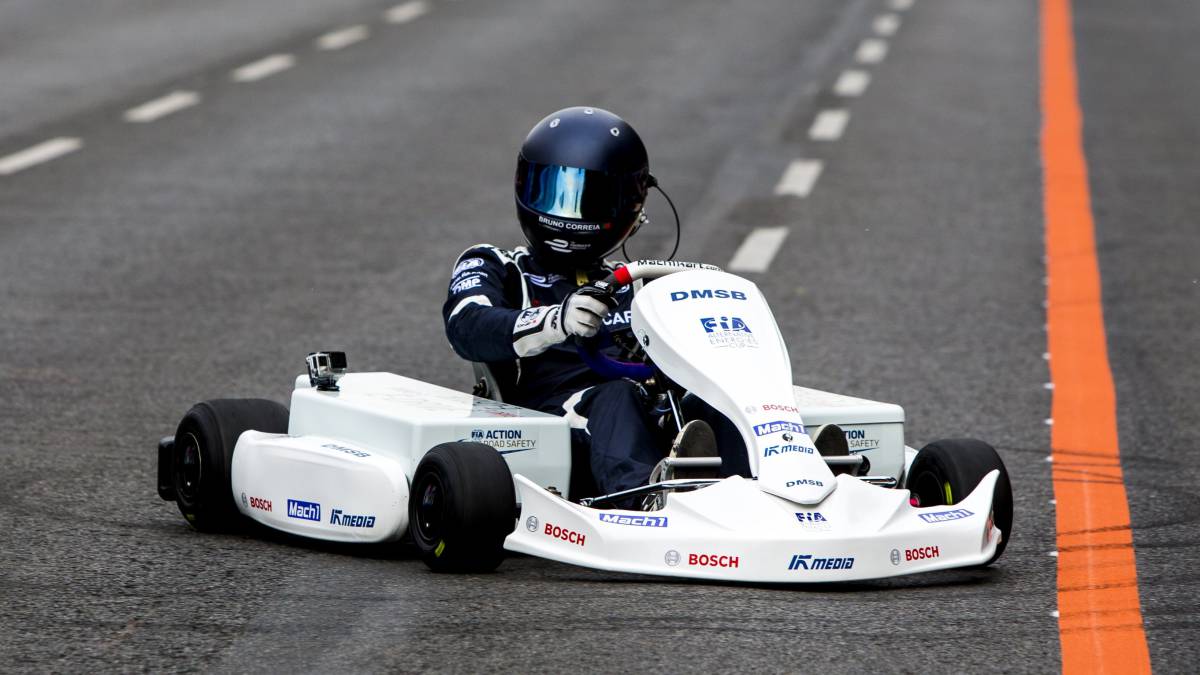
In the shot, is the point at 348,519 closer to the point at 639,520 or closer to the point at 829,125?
the point at 639,520

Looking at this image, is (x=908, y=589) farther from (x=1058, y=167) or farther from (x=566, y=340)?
(x=1058, y=167)

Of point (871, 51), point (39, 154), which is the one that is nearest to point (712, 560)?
point (39, 154)

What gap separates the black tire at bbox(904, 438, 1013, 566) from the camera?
5195 millimetres

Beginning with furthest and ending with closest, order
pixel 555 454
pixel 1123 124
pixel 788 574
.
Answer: pixel 1123 124, pixel 555 454, pixel 788 574

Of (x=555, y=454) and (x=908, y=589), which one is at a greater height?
(x=555, y=454)

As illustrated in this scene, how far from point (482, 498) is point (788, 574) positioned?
2.53 ft

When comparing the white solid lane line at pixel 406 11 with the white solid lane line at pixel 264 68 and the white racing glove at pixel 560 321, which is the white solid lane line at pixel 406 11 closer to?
the white solid lane line at pixel 264 68

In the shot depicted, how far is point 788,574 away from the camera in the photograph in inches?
185

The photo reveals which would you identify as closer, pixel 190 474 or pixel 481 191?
pixel 190 474

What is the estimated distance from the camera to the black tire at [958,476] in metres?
5.20

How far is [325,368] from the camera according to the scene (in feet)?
19.1

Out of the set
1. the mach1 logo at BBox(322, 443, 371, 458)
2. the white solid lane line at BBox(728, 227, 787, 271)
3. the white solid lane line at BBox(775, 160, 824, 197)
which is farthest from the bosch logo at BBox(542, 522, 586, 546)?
the white solid lane line at BBox(775, 160, 824, 197)

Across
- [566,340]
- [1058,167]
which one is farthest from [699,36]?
[566,340]

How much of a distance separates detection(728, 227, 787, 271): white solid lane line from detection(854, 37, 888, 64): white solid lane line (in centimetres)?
769
